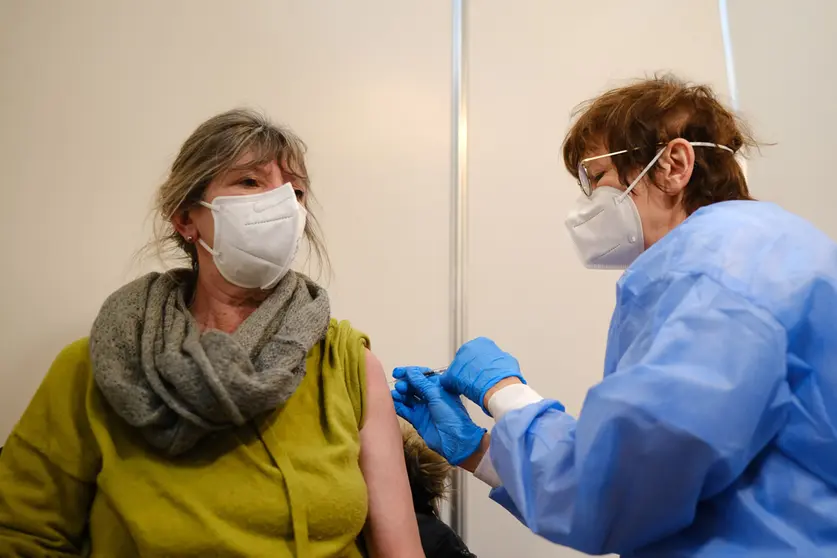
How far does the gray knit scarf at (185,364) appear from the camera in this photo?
935 millimetres

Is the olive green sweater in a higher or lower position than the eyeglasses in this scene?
lower

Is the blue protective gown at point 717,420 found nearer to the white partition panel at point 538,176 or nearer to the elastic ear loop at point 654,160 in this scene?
the elastic ear loop at point 654,160

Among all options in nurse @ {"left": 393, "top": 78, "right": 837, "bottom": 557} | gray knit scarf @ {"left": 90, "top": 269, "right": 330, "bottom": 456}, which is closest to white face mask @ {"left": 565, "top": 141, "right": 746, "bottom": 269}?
nurse @ {"left": 393, "top": 78, "right": 837, "bottom": 557}

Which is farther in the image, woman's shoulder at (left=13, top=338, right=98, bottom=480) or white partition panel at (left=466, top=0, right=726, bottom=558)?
white partition panel at (left=466, top=0, right=726, bottom=558)

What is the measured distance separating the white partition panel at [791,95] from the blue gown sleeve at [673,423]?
4.44 ft

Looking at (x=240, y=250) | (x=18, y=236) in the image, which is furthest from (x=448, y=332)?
(x=18, y=236)

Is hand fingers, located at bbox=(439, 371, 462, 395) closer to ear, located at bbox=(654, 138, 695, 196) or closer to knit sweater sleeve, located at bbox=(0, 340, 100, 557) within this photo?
ear, located at bbox=(654, 138, 695, 196)

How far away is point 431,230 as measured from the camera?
171cm

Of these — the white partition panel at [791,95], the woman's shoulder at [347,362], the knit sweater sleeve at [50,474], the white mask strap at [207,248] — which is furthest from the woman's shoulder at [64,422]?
the white partition panel at [791,95]

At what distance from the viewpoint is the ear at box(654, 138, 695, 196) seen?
1014 millimetres

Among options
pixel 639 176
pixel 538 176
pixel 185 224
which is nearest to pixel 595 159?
pixel 639 176

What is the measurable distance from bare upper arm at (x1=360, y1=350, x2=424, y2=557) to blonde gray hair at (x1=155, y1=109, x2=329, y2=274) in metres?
0.44

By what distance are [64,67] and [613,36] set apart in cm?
164

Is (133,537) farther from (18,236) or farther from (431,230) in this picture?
(431,230)
